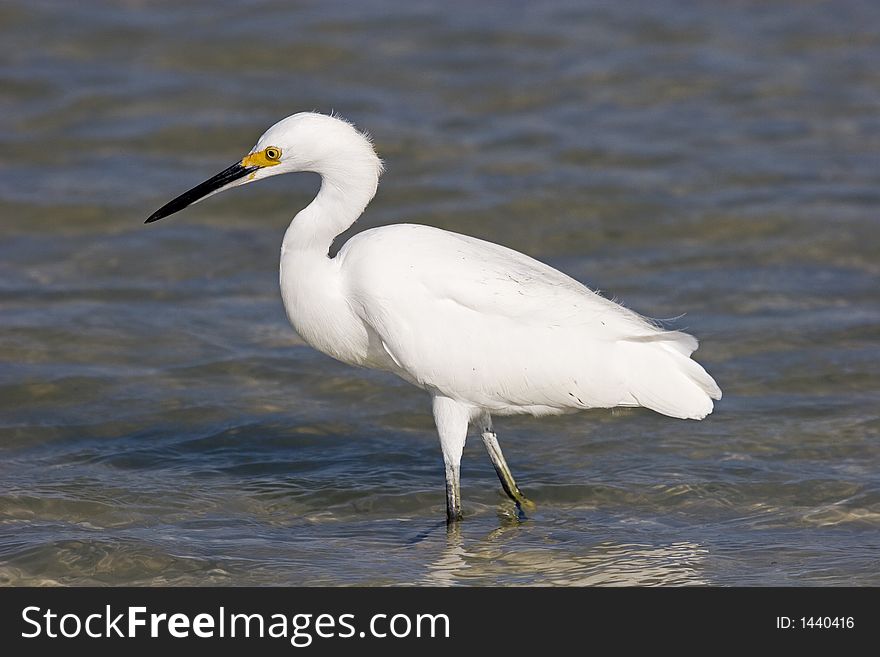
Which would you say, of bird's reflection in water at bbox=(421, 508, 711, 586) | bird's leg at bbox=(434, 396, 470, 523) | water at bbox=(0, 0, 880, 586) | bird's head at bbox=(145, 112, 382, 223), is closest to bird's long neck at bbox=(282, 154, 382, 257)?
bird's head at bbox=(145, 112, 382, 223)

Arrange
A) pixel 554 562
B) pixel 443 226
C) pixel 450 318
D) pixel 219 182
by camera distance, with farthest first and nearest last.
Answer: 1. pixel 443 226
2. pixel 219 182
3. pixel 450 318
4. pixel 554 562

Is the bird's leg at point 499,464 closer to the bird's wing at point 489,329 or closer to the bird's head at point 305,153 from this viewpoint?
the bird's wing at point 489,329

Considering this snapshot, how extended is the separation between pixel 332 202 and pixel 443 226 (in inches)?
173

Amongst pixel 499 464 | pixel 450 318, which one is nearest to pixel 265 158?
pixel 450 318

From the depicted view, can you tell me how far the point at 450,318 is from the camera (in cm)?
629

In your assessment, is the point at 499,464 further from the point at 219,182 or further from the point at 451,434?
the point at 219,182

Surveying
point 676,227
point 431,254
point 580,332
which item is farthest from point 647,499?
point 676,227

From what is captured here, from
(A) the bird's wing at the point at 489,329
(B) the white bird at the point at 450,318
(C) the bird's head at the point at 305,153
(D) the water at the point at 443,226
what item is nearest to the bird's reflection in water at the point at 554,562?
(D) the water at the point at 443,226

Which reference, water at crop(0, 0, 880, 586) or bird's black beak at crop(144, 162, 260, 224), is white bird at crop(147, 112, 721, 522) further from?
water at crop(0, 0, 880, 586)

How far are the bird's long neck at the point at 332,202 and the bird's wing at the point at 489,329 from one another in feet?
0.48

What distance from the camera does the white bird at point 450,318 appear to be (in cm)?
627

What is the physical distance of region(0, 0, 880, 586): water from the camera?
638cm

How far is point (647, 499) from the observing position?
6.85 meters

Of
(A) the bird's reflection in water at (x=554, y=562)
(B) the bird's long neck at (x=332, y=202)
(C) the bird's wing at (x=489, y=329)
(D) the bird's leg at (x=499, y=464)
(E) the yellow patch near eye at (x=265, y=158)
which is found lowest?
(A) the bird's reflection in water at (x=554, y=562)
